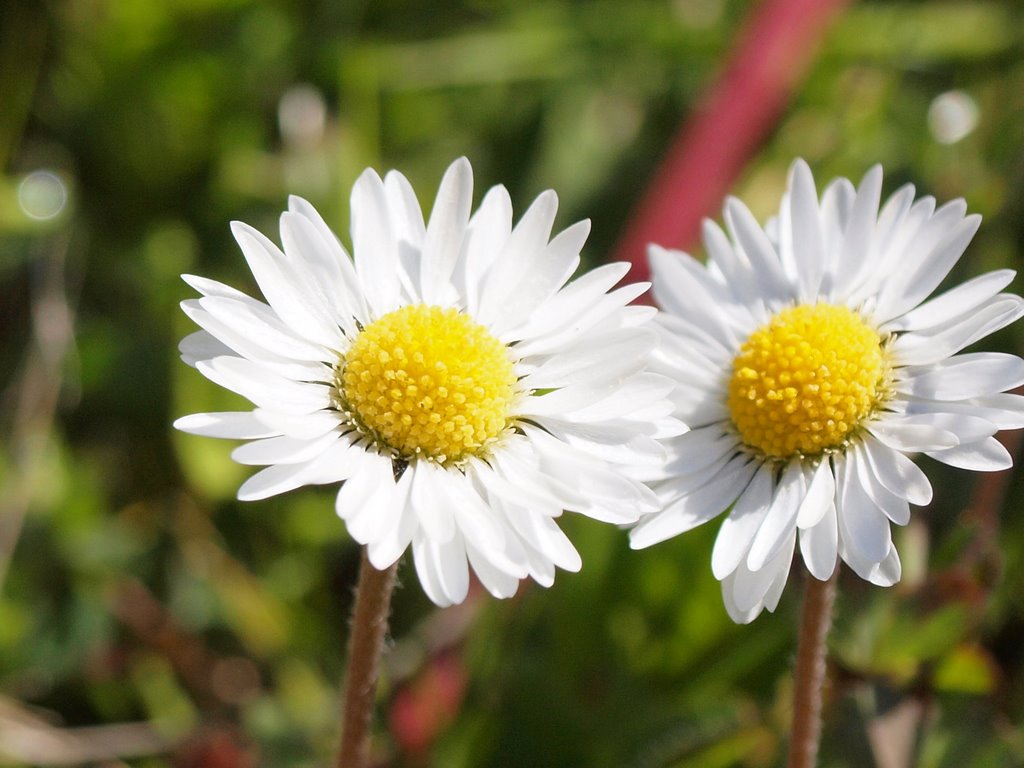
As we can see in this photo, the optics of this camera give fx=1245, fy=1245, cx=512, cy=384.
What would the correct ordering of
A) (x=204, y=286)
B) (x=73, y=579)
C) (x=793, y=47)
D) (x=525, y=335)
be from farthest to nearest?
(x=793, y=47) → (x=73, y=579) → (x=525, y=335) → (x=204, y=286)

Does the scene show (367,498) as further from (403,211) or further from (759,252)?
(759,252)

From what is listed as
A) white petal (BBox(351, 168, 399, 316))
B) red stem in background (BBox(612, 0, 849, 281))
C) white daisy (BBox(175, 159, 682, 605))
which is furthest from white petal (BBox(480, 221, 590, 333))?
red stem in background (BBox(612, 0, 849, 281))

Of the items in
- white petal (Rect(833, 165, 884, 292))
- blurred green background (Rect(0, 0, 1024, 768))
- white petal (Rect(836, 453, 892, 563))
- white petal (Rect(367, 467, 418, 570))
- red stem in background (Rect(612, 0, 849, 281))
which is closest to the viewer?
white petal (Rect(367, 467, 418, 570))

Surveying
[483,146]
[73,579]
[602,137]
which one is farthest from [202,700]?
[602,137]

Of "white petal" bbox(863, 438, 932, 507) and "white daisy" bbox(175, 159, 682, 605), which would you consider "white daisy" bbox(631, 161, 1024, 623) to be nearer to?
"white petal" bbox(863, 438, 932, 507)

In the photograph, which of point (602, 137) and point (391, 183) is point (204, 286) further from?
point (602, 137)
